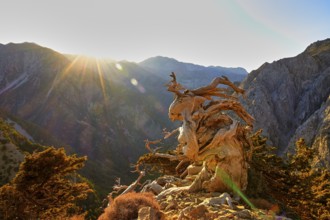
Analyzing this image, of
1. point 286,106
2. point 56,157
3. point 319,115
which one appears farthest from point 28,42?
point 56,157

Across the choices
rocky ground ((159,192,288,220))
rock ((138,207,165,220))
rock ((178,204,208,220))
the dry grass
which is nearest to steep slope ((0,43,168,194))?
rocky ground ((159,192,288,220))

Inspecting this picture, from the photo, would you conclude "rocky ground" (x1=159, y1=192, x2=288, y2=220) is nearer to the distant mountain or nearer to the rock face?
the rock face

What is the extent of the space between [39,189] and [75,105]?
162347 mm

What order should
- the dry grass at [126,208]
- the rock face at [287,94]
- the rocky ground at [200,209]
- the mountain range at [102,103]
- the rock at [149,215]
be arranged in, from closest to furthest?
the rock at [149,215]
the rocky ground at [200,209]
the dry grass at [126,208]
the rock face at [287,94]
the mountain range at [102,103]

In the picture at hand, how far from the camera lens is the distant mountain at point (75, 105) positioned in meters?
155

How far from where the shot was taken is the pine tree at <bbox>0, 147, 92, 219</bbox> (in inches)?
555

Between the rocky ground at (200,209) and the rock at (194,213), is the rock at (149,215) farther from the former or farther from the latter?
the rock at (194,213)

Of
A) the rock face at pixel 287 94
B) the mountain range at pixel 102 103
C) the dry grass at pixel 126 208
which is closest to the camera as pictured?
the dry grass at pixel 126 208

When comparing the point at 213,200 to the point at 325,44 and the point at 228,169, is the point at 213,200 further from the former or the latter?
the point at 325,44

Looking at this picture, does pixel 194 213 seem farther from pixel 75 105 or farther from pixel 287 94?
pixel 75 105

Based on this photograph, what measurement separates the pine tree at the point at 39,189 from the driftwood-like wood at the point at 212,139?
6.88 meters

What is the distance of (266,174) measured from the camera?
725 inches

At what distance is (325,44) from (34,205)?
431ft

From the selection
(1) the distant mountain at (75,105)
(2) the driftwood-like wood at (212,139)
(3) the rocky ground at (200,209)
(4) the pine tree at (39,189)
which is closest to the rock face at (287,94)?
(2) the driftwood-like wood at (212,139)
